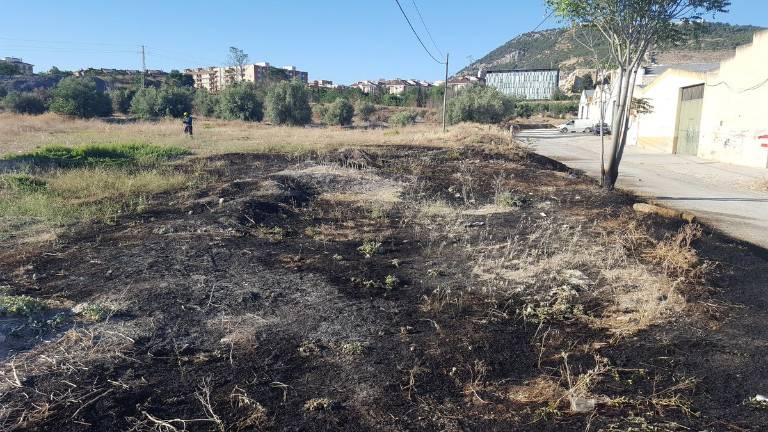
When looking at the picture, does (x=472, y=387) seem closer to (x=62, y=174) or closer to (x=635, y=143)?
(x=62, y=174)

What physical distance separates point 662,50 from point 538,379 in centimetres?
1087

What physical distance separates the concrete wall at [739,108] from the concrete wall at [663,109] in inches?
90.2

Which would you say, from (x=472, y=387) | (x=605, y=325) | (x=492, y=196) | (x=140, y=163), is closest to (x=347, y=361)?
(x=472, y=387)

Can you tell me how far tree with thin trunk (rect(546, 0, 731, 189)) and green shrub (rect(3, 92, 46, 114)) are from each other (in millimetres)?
46203

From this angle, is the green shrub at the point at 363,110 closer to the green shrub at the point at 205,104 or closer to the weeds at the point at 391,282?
the green shrub at the point at 205,104

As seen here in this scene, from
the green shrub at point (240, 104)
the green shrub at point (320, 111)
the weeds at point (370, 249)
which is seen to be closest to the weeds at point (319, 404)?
the weeds at point (370, 249)

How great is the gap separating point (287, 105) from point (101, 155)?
2834cm

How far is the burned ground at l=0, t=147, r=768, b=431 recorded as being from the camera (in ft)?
10.9

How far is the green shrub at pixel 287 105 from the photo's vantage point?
44281 millimetres

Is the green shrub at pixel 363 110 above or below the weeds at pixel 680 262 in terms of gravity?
above

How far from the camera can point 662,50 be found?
11703 millimetres

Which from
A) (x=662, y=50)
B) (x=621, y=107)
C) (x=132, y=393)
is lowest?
(x=132, y=393)

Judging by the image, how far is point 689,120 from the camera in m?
22.5

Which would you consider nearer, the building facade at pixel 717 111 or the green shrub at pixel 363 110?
the building facade at pixel 717 111
